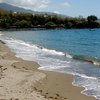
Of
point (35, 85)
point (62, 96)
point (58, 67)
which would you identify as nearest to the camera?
point (62, 96)

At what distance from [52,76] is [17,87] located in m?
5.19

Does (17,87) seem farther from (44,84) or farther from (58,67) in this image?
(58,67)

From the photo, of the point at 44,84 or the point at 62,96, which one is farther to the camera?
the point at 44,84

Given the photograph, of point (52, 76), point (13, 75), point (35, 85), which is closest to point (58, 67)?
point (52, 76)

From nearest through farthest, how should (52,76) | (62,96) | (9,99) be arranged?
(9,99) < (62,96) < (52,76)

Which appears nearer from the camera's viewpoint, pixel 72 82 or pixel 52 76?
pixel 72 82

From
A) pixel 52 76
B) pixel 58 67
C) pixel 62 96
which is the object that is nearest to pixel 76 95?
pixel 62 96

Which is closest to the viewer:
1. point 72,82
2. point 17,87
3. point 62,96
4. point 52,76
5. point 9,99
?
point 9,99

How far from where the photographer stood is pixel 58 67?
26.8m

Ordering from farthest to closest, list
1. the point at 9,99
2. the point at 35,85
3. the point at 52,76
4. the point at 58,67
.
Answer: the point at 58,67 → the point at 52,76 → the point at 35,85 → the point at 9,99

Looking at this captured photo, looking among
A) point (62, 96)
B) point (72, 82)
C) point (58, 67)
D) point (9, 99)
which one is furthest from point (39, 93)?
point (58, 67)

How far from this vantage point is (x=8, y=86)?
17.6m

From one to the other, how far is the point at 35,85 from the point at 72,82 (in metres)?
2.77

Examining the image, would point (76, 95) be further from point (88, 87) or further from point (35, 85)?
point (35, 85)
